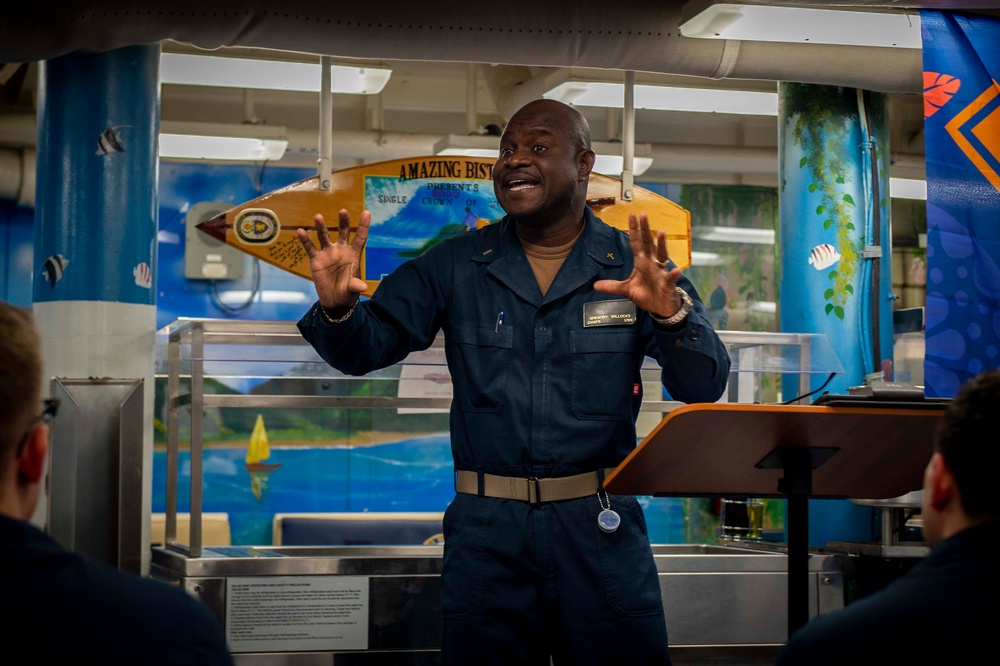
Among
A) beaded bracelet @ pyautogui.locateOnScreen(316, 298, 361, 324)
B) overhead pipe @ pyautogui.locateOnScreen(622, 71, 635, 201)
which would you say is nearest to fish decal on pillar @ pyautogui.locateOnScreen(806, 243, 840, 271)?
overhead pipe @ pyautogui.locateOnScreen(622, 71, 635, 201)

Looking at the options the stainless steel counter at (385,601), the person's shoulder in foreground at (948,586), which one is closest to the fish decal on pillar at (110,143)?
the stainless steel counter at (385,601)

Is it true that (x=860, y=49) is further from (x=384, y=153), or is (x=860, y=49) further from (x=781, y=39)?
(x=384, y=153)

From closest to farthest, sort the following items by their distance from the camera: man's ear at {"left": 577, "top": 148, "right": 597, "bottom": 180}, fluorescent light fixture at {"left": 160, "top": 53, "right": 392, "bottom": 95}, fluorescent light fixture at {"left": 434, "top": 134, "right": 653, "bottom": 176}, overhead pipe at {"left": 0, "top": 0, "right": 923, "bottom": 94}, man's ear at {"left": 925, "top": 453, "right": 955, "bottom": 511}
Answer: man's ear at {"left": 925, "top": 453, "right": 955, "bottom": 511} < man's ear at {"left": 577, "top": 148, "right": 597, "bottom": 180} < overhead pipe at {"left": 0, "top": 0, "right": 923, "bottom": 94} < fluorescent light fixture at {"left": 160, "top": 53, "right": 392, "bottom": 95} < fluorescent light fixture at {"left": 434, "top": 134, "right": 653, "bottom": 176}

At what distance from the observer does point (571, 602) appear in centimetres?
267

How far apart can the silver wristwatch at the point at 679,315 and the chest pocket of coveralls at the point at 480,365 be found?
1.40ft

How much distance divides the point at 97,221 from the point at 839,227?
3204 millimetres

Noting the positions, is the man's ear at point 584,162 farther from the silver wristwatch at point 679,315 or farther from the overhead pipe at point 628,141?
the overhead pipe at point 628,141

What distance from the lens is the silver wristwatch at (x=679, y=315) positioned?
103 inches

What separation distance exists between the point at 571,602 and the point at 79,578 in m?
1.63

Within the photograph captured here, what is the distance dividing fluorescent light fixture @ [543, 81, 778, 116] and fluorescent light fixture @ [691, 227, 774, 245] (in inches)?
97.5

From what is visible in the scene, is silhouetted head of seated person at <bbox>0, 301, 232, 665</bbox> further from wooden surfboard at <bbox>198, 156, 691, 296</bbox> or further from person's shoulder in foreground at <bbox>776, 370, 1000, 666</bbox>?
wooden surfboard at <bbox>198, 156, 691, 296</bbox>

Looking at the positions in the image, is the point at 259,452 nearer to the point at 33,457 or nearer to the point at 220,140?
the point at 220,140

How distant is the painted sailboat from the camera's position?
8.42m

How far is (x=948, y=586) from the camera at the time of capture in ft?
4.22
